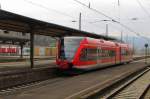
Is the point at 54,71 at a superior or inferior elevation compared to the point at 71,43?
inferior

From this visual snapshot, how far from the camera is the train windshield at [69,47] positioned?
29094 millimetres

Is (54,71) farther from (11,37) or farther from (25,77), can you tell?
(11,37)

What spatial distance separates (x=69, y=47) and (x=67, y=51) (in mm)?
342

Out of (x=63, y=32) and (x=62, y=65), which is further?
(x=63, y=32)

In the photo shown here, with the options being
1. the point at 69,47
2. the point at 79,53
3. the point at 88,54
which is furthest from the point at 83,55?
the point at 88,54

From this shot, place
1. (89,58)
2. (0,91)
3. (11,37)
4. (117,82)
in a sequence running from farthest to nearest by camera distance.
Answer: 1. (11,37)
2. (89,58)
3. (117,82)
4. (0,91)

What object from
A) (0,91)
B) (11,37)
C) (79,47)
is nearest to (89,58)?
(79,47)

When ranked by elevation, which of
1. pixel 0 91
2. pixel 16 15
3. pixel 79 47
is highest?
pixel 16 15

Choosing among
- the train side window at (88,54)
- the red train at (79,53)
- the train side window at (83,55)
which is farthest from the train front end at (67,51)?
the train side window at (88,54)

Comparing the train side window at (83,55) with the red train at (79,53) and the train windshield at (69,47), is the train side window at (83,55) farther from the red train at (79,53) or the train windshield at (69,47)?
the train windshield at (69,47)

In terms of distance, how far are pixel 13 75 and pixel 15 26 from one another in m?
8.70

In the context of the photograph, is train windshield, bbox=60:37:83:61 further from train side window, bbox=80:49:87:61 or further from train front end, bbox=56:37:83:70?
train side window, bbox=80:49:87:61

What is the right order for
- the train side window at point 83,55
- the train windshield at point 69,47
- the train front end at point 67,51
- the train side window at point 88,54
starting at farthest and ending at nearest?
the train side window at point 88,54, the train side window at point 83,55, the train windshield at point 69,47, the train front end at point 67,51

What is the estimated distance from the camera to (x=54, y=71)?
29953 mm
